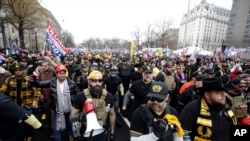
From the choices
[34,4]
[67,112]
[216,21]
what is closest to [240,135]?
[67,112]

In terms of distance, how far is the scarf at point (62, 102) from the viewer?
14.2 feet

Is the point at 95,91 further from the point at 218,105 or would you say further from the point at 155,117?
the point at 218,105

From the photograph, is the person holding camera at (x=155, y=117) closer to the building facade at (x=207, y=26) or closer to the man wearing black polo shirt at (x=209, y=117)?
the man wearing black polo shirt at (x=209, y=117)

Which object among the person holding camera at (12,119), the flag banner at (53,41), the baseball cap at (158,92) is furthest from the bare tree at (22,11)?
the baseball cap at (158,92)

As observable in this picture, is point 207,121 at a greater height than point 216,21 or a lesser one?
lesser

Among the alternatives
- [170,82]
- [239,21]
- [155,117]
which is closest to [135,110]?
[155,117]

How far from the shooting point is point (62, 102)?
171 inches

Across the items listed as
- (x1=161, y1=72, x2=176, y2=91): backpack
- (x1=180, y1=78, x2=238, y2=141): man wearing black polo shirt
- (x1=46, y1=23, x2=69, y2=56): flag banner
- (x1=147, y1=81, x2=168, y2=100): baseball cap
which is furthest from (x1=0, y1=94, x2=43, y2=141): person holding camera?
(x1=46, y1=23, x2=69, y2=56): flag banner

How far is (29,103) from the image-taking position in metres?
4.45

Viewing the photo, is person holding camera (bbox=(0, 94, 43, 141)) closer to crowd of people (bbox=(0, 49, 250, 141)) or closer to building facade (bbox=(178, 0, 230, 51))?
crowd of people (bbox=(0, 49, 250, 141))

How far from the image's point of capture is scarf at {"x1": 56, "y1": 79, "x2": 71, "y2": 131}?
4324 mm

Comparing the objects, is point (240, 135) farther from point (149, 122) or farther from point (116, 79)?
point (116, 79)

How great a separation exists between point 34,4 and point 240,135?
33.9m

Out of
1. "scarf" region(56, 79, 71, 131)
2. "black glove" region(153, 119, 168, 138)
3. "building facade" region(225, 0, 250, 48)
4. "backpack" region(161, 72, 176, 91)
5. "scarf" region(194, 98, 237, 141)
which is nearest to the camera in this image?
"black glove" region(153, 119, 168, 138)
